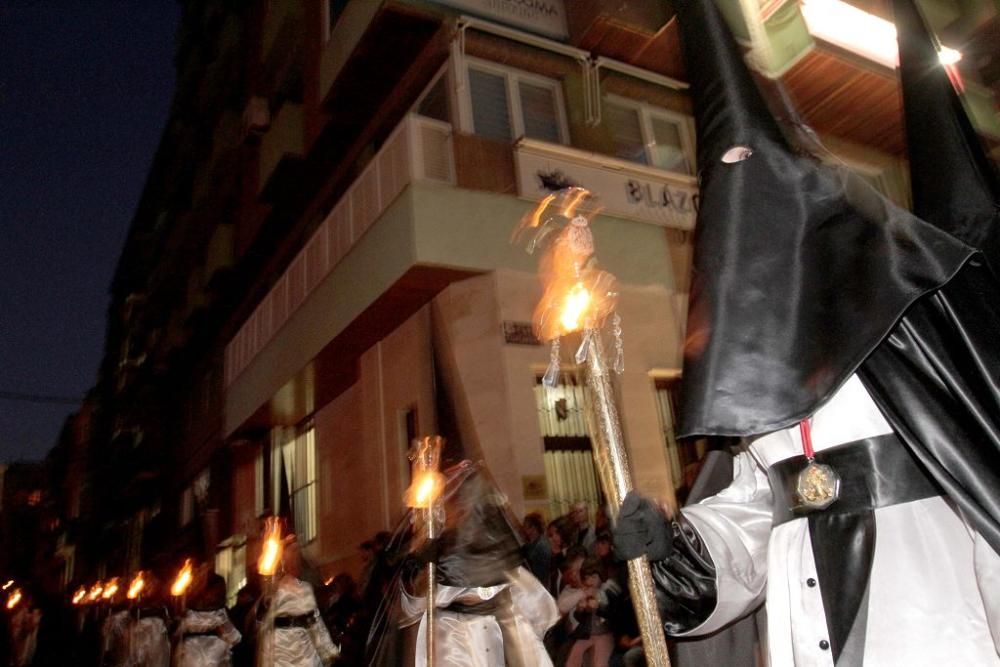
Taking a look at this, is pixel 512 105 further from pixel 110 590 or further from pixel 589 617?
pixel 110 590

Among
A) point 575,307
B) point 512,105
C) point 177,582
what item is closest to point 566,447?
point 512,105

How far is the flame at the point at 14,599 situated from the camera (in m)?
14.5

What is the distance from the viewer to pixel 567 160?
34.0 feet

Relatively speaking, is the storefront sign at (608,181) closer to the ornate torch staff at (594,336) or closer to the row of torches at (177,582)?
the row of torches at (177,582)

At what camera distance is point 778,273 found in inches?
69.9

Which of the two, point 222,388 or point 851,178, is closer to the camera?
point 851,178

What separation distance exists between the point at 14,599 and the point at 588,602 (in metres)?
13.4

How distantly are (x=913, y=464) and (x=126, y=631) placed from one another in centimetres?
1438

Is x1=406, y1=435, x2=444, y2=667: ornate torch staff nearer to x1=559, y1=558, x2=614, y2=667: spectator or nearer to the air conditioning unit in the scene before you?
x1=559, y1=558, x2=614, y2=667: spectator

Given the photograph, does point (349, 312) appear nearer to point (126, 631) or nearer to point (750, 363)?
point (126, 631)

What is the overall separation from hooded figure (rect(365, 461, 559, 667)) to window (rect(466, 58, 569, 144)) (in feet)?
20.2

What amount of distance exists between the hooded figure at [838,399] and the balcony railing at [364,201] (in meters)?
8.08

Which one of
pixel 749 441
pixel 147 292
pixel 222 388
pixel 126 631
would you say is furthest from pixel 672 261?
pixel 147 292

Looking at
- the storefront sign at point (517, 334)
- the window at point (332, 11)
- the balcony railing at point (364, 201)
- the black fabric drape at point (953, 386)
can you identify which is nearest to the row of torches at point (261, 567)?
the storefront sign at point (517, 334)
